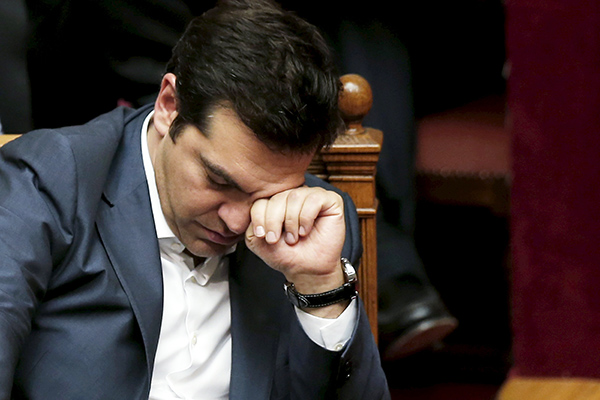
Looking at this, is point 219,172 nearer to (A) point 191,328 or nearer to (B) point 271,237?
(B) point 271,237

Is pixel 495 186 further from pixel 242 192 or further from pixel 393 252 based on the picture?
pixel 242 192

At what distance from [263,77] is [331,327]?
0.37m

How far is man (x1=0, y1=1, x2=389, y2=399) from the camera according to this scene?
958mm

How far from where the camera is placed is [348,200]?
1.18 m

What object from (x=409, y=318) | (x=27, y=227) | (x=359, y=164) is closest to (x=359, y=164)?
(x=359, y=164)

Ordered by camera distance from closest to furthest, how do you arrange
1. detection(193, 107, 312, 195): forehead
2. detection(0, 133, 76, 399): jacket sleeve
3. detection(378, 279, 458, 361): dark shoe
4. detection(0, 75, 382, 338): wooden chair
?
1. detection(0, 133, 76, 399): jacket sleeve
2. detection(193, 107, 312, 195): forehead
3. detection(0, 75, 382, 338): wooden chair
4. detection(378, 279, 458, 361): dark shoe

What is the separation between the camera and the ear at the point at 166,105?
3.47ft

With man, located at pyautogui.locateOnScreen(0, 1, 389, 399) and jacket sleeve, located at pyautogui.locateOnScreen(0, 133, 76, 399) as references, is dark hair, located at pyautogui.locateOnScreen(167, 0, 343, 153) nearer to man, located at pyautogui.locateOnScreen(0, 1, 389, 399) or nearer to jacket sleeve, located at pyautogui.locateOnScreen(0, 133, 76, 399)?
man, located at pyautogui.locateOnScreen(0, 1, 389, 399)

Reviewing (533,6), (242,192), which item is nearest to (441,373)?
(533,6)

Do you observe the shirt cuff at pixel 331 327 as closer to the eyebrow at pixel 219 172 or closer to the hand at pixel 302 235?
the hand at pixel 302 235

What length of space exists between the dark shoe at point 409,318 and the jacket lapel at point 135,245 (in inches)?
22.6

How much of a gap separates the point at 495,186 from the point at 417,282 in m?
0.28

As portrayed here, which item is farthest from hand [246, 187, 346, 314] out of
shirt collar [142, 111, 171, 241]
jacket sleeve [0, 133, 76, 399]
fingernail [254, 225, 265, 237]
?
jacket sleeve [0, 133, 76, 399]

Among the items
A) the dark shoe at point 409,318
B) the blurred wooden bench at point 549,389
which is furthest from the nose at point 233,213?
the blurred wooden bench at point 549,389
